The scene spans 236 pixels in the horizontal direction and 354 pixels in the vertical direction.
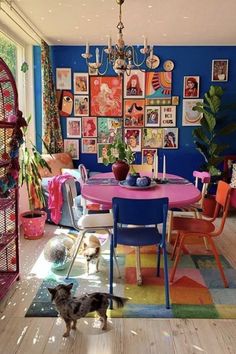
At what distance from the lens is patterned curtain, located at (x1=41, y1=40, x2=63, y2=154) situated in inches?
177

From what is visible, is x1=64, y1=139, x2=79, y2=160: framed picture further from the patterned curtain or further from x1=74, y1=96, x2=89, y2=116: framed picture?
x1=74, y1=96, x2=89, y2=116: framed picture

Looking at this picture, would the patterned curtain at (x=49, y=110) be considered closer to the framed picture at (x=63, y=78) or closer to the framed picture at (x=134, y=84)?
the framed picture at (x=63, y=78)

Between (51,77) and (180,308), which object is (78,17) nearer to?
(51,77)

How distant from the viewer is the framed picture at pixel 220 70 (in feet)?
15.5

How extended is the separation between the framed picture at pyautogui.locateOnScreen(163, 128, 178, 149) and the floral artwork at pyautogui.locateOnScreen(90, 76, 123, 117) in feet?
2.39

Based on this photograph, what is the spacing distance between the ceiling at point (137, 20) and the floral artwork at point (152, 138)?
47.5 inches

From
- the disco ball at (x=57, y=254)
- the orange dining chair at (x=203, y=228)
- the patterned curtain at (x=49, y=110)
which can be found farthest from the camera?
the patterned curtain at (x=49, y=110)

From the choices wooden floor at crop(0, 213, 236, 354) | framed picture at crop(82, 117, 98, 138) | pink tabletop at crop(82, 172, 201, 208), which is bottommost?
wooden floor at crop(0, 213, 236, 354)

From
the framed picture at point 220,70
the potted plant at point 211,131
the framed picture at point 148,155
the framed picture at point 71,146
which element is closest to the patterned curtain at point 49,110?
the framed picture at point 71,146

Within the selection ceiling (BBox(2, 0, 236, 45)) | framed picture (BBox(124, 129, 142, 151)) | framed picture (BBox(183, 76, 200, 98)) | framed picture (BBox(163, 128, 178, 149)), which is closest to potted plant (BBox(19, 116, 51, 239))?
ceiling (BBox(2, 0, 236, 45))

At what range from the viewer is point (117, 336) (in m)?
1.92

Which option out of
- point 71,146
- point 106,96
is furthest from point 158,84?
point 71,146

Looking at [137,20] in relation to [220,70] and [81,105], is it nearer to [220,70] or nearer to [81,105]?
[81,105]

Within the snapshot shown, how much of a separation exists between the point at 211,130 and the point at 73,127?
1957 mm
